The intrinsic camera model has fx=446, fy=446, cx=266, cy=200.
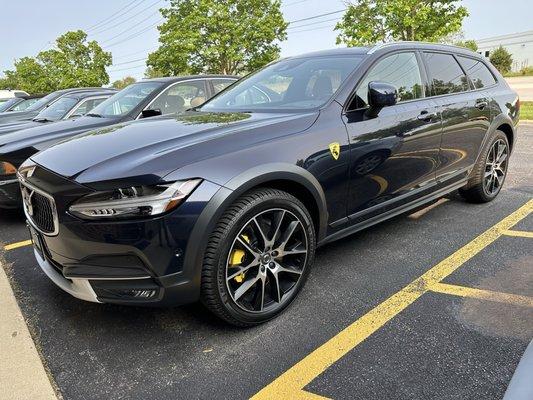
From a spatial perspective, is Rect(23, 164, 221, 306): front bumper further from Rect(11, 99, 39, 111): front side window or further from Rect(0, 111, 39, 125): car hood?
Rect(11, 99, 39, 111): front side window

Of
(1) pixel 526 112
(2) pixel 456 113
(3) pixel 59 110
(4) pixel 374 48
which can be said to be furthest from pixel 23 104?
(1) pixel 526 112

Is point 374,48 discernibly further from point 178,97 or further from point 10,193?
point 10,193

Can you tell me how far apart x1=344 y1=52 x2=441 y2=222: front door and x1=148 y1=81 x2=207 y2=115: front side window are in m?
2.80

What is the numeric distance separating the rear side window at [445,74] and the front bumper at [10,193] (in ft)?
13.7

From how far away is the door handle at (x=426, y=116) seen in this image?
3.62 m

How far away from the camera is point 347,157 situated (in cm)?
301

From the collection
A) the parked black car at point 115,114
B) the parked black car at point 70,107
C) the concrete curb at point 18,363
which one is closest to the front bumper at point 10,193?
the parked black car at point 115,114

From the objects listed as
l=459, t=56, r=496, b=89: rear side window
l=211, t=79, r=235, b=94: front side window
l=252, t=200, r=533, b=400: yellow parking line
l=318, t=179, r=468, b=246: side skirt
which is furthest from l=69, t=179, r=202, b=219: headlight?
l=211, t=79, r=235, b=94: front side window

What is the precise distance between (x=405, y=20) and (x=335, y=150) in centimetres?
1750

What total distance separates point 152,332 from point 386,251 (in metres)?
2.00

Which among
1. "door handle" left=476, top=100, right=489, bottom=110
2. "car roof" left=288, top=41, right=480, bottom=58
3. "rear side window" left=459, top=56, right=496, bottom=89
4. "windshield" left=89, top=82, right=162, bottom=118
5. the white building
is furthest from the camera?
the white building

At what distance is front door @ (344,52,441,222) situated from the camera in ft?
10.3

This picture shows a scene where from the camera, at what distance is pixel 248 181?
2453 mm

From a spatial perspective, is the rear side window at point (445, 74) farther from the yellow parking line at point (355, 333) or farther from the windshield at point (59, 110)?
the windshield at point (59, 110)
